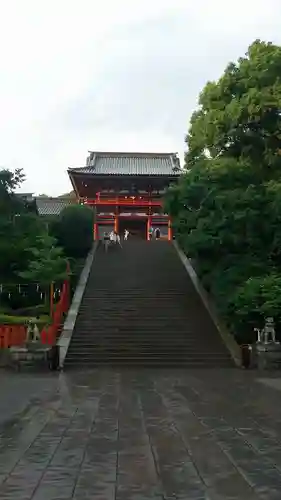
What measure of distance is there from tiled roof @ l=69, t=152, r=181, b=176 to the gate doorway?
Answer: 3349mm

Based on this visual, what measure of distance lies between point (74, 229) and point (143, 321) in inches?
427

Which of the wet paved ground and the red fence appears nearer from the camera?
the wet paved ground

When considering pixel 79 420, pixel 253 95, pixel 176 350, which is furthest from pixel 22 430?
pixel 253 95

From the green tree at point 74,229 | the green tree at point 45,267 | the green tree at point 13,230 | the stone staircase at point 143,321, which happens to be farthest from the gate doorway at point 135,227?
the green tree at point 45,267

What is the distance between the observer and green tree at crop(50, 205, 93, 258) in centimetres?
3017

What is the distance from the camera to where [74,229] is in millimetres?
30297

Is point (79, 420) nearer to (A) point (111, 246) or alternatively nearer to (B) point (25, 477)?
(B) point (25, 477)

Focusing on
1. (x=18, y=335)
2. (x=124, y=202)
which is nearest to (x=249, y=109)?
(x=18, y=335)

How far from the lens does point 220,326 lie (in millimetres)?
20281

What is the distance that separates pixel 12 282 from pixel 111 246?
10.0m

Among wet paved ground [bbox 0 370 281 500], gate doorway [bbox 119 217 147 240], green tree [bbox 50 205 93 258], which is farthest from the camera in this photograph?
gate doorway [bbox 119 217 147 240]

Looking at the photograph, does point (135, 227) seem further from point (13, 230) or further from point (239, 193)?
point (239, 193)

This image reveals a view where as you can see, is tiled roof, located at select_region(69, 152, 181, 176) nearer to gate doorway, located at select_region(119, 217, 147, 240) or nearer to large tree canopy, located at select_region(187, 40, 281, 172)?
gate doorway, located at select_region(119, 217, 147, 240)

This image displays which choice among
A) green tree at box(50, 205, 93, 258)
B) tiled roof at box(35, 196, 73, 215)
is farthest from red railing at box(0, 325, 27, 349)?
tiled roof at box(35, 196, 73, 215)
